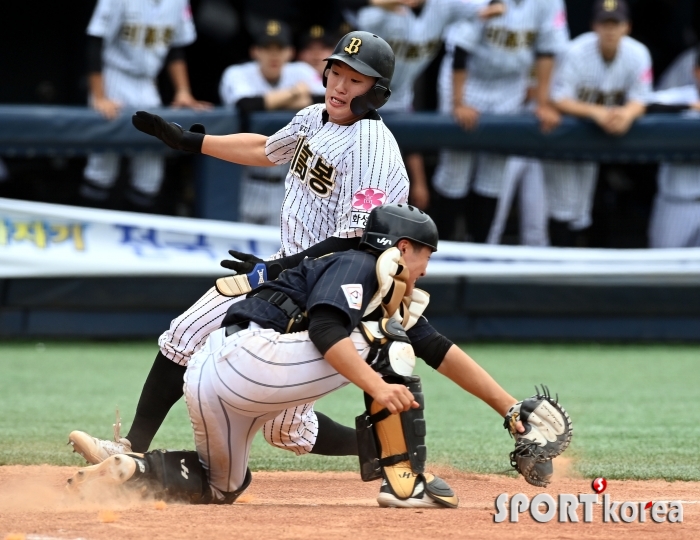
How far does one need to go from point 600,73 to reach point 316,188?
476cm

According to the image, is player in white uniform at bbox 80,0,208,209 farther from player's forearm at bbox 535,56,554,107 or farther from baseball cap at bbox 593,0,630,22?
baseball cap at bbox 593,0,630,22

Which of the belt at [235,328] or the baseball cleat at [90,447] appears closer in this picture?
the belt at [235,328]

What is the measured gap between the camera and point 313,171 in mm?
3832

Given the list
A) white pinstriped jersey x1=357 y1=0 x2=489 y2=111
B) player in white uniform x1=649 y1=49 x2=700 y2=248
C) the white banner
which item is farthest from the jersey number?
player in white uniform x1=649 y1=49 x2=700 y2=248

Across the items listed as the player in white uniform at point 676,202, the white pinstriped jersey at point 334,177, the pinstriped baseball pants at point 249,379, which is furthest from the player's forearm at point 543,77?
the pinstriped baseball pants at point 249,379

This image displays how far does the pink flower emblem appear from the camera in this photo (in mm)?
3686

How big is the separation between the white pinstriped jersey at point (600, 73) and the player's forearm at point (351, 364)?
17.5ft

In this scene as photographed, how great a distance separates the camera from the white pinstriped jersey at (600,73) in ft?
26.5

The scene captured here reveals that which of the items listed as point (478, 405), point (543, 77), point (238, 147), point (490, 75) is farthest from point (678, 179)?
point (238, 147)

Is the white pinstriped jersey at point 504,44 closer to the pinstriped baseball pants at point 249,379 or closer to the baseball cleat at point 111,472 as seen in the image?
the pinstriped baseball pants at point 249,379

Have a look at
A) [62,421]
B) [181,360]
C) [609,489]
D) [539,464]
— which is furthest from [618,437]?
[62,421]

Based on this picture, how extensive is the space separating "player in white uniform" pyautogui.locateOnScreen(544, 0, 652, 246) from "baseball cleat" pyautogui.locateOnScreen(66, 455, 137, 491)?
5.32 m

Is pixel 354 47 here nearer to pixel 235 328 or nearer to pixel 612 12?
pixel 235 328

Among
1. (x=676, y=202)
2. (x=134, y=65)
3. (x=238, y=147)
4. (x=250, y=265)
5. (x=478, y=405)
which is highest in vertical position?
(x=134, y=65)
